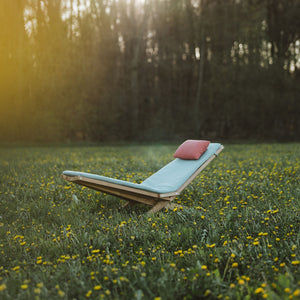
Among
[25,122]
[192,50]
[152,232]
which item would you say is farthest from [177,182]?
[192,50]

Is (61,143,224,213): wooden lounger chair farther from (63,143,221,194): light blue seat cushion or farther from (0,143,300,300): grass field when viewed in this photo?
(0,143,300,300): grass field

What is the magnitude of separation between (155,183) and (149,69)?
44.3ft

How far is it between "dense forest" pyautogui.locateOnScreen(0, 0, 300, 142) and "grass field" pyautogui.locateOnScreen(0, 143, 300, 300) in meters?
11.3

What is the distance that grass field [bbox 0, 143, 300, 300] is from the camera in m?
1.99

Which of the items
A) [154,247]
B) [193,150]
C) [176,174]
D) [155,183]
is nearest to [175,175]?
[176,174]

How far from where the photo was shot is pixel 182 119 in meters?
16.6

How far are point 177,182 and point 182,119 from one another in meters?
13.3

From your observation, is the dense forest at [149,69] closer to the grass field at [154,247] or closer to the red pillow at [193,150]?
the grass field at [154,247]

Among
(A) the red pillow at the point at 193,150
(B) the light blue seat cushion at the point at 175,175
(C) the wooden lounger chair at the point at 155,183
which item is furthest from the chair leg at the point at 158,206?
(A) the red pillow at the point at 193,150

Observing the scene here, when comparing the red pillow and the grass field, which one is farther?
the red pillow

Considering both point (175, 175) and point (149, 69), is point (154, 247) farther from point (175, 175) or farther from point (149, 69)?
point (149, 69)

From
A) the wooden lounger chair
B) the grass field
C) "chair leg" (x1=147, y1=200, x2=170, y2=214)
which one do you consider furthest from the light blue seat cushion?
the grass field

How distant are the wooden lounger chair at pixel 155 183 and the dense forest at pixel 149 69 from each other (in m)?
12.0

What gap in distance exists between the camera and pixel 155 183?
3.85 m
